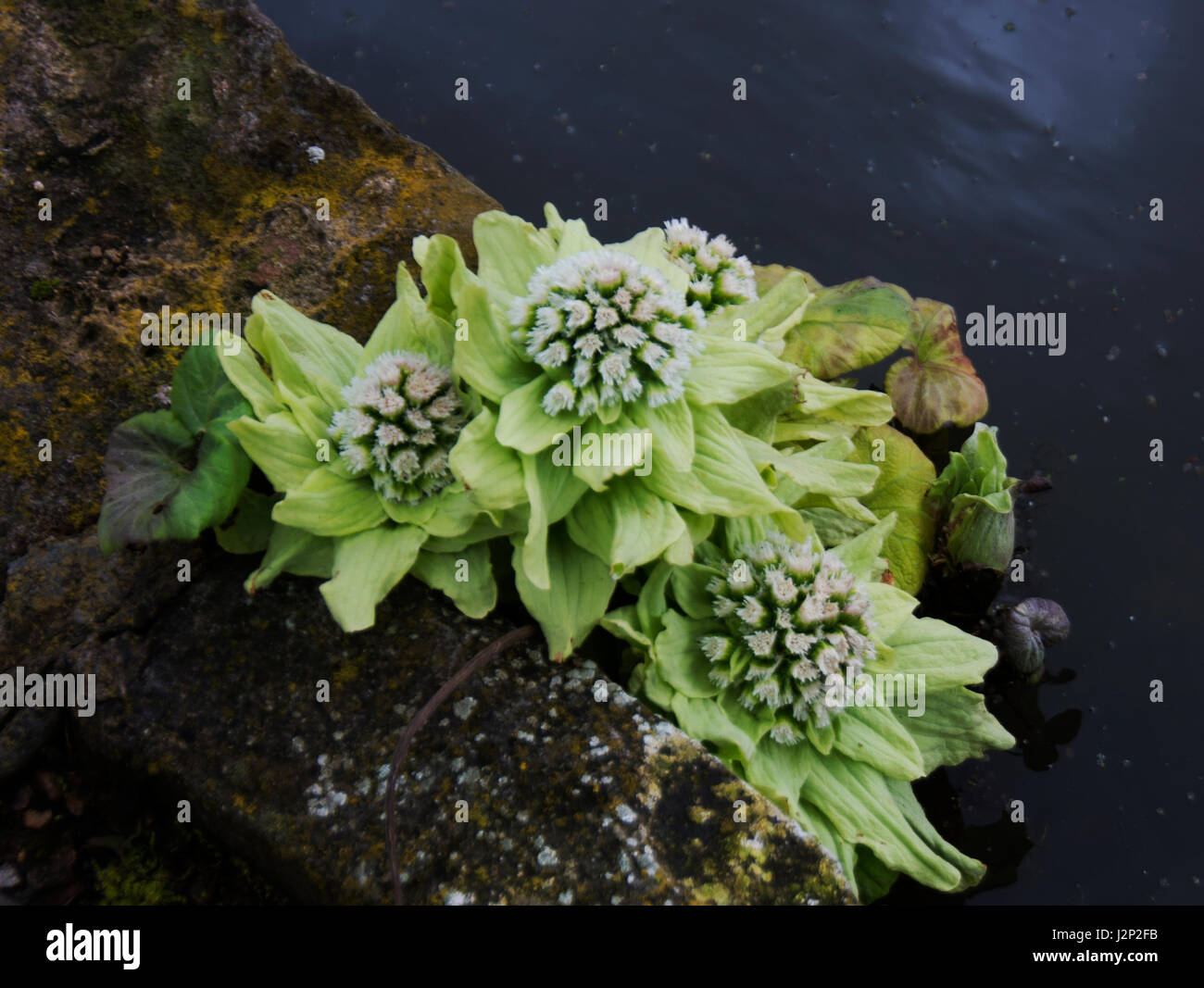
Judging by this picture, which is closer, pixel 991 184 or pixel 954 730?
pixel 954 730

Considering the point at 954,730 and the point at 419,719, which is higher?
the point at 419,719

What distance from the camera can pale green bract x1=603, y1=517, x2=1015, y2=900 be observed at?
1733 mm

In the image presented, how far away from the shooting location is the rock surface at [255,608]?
1540 millimetres

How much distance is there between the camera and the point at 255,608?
68.8 inches

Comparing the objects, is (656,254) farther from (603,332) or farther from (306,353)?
(306,353)

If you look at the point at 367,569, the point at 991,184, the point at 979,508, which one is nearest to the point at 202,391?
the point at 367,569

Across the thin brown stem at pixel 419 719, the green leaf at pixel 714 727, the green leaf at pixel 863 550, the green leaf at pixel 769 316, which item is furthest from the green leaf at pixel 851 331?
the thin brown stem at pixel 419 719

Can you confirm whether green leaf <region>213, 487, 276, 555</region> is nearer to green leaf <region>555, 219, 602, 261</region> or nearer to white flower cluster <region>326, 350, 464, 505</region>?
white flower cluster <region>326, 350, 464, 505</region>

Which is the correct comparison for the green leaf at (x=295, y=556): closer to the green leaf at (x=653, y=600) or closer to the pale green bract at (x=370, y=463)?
the pale green bract at (x=370, y=463)

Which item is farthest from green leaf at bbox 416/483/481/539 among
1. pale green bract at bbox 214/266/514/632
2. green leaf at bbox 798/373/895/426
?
green leaf at bbox 798/373/895/426

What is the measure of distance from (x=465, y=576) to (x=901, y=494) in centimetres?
121

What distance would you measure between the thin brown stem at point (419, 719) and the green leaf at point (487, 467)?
0.30 metres

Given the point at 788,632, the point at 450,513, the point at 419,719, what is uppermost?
the point at 450,513
